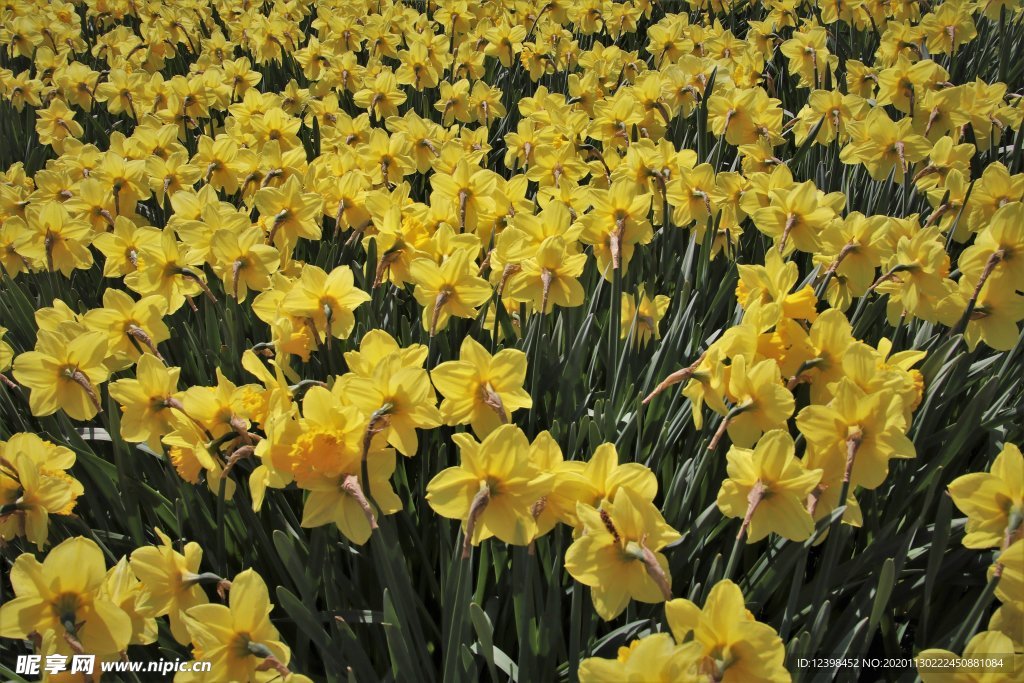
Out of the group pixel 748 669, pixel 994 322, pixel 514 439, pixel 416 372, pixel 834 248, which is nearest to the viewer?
pixel 748 669

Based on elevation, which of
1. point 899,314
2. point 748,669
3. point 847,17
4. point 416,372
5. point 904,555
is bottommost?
point 904,555

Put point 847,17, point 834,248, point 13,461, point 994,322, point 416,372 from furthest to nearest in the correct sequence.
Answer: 1. point 847,17
2. point 834,248
3. point 994,322
4. point 13,461
5. point 416,372

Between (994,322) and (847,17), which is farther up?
(847,17)

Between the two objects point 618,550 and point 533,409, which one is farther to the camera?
point 533,409

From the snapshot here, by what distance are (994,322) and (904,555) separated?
70 centimetres

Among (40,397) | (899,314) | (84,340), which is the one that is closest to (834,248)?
(899,314)

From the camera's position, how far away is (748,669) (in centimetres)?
106

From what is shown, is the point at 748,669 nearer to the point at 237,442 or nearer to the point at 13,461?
the point at 237,442

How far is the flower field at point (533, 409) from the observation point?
122 centimetres

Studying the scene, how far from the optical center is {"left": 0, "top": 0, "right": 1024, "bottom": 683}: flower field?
1.22 metres

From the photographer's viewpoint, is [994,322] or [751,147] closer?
[994,322]

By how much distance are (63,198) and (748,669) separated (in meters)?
2.88

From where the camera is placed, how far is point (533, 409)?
78.0 inches

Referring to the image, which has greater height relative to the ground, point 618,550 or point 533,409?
point 618,550
